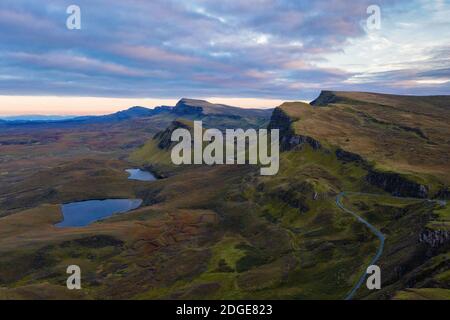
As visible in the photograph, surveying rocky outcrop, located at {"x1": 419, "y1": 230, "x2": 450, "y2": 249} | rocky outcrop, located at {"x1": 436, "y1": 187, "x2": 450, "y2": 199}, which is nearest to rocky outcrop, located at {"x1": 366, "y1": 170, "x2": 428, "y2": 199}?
rocky outcrop, located at {"x1": 436, "y1": 187, "x2": 450, "y2": 199}

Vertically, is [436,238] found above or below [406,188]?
below

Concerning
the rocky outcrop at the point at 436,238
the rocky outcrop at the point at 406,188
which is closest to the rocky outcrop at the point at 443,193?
the rocky outcrop at the point at 406,188

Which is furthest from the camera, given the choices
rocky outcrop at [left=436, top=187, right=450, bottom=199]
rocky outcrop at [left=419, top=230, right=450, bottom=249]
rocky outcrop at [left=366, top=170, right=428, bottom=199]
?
rocky outcrop at [left=366, top=170, right=428, bottom=199]

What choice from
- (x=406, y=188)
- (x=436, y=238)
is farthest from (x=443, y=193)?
(x=436, y=238)

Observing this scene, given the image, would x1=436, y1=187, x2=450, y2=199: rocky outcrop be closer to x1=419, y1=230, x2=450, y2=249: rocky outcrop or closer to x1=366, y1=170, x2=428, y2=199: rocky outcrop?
x1=366, y1=170, x2=428, y2=199: rocky outcrop

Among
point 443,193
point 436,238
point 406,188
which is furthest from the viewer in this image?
point 406,188

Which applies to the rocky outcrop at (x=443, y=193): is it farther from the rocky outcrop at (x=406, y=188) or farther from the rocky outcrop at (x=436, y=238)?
the rocky outcrop at (x=436, y=238)

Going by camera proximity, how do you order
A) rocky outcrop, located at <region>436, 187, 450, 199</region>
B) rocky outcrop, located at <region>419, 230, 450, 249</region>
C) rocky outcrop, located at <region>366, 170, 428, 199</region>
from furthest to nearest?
1. rocky outcrop, located at <region>366, 170, 428, 199</region>
2. rocky outcrop, located at <region>436, 187, 450, 199</region>
3. rocky outcrop, located at <region>419, 230, 450, 249</region>

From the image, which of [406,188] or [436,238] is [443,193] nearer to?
[406,188]
